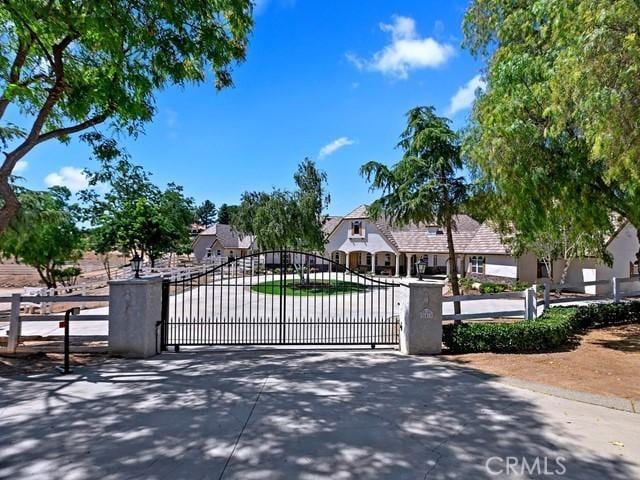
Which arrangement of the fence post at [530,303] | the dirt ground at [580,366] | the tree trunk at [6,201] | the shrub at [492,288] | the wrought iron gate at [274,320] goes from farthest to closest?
1. the shrub at [492,288]
2. the fence post at [530,303]
3. the wrought iron gate at [274,320]
4. the tree trunk at [6,201]
5. the dirt ground at [580,366]

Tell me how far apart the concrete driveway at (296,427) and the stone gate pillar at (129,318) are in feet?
2.56

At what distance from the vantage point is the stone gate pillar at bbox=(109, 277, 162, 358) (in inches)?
288

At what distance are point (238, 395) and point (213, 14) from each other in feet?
21.1

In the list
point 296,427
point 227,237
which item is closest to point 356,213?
point 227,237

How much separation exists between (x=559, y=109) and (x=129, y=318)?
8.22 meters

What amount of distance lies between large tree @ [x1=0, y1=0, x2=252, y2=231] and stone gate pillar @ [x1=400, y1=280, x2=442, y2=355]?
229 inches

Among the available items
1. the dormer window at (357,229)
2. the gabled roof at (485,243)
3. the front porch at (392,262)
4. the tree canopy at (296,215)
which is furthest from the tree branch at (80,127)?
the dormer window at (357,229)

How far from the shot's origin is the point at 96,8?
550 cm

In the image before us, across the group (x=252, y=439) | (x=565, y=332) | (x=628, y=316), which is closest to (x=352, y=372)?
(x=252, y=439)

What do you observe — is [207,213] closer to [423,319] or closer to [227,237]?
[227,237]

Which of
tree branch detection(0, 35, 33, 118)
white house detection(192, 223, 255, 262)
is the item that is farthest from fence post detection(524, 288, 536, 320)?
white house detection(192, 223, 255, 262)

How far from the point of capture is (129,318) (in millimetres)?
7340

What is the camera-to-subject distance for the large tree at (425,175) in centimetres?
1241

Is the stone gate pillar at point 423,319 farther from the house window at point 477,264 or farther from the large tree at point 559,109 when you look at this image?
the house window at point 477,264
